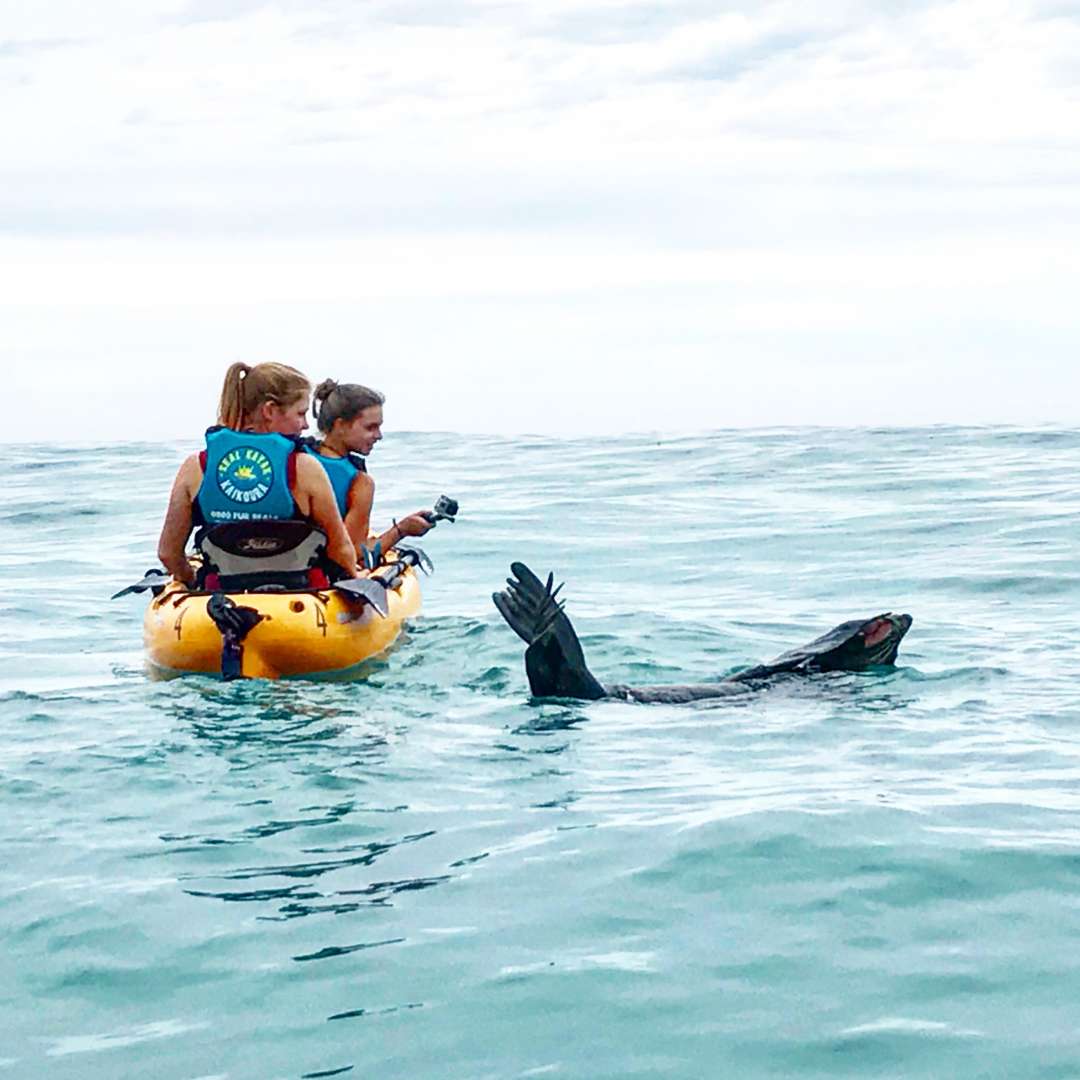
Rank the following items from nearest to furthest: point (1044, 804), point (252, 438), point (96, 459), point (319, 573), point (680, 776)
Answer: point (1044, 804), point (680, 776), point (252, 438), point (319, 573), point (96, 459)

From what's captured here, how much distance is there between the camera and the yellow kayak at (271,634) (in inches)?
308

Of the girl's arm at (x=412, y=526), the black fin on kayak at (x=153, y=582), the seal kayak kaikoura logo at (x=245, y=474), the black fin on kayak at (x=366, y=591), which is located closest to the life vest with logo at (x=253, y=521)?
the seal kayak kaikoura logo at (x=245, y=474)

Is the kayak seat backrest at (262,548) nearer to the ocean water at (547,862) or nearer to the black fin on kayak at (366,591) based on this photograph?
the black fin on kayak at (366,591)

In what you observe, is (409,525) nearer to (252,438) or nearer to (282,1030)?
(252,438)

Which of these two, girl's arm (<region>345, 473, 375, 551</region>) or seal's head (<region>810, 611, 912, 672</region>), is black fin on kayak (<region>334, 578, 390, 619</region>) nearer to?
girl's arm (<region>345, 473, 375, 551</region>)

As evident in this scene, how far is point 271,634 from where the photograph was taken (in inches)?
307

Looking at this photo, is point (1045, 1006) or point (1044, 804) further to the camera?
point (1044, 804)

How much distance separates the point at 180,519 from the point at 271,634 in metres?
0.83

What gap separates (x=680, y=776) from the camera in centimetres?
590

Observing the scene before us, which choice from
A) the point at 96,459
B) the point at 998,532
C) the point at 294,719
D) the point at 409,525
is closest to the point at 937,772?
the point at 294,719

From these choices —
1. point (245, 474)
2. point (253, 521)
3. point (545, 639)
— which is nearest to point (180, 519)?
point (253, 521)

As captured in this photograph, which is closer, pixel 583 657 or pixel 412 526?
pixel 583 657

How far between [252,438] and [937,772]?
3648mm

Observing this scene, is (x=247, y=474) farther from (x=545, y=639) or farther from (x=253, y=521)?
(x=545, y=639)
